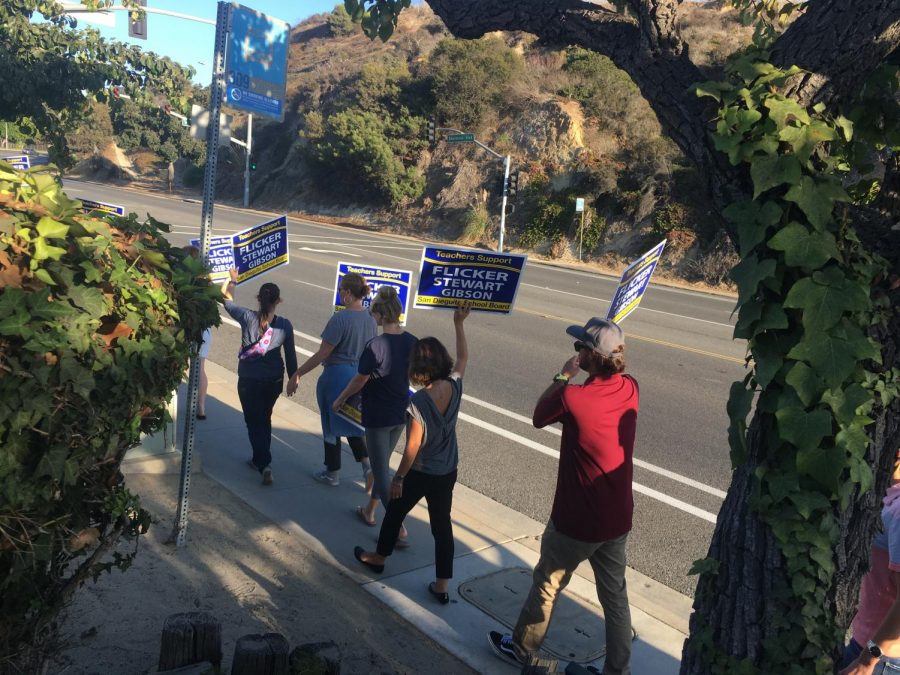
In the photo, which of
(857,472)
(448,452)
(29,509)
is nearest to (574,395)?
(448,452)

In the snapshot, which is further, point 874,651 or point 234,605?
point 234,605

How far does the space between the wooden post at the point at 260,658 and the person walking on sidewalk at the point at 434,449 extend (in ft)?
5.53

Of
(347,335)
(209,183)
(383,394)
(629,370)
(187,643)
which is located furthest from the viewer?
(629,370)

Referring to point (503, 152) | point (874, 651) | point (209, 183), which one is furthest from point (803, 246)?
point (503, 152)

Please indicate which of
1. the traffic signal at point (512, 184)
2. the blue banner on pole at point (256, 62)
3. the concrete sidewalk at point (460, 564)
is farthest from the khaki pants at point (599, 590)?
the traffic signal at point (512, 184)

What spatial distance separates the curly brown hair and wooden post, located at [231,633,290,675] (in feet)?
6.38

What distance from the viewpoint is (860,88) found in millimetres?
2695

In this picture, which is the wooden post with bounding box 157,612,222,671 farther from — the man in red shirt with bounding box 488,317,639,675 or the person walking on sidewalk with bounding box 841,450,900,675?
the person walking on sidewalk with bounding box 841,450,900,675

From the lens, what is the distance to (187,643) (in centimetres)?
271

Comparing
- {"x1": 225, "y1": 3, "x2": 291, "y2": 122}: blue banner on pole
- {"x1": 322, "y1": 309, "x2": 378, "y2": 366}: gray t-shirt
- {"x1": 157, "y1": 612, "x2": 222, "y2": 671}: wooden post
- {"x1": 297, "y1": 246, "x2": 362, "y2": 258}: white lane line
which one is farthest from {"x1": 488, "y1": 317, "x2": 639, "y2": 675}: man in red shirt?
{"x1": 297, "y1": 246, "x2": 362, "y2": 258}: white lane line

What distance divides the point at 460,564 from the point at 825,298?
129 inches

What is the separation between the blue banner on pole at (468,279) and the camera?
517cm

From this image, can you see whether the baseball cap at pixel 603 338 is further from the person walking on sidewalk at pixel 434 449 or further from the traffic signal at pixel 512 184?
the traffic signal at pixel 512 184

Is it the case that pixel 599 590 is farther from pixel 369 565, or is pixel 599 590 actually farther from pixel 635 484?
pixel 635 484
